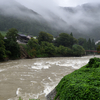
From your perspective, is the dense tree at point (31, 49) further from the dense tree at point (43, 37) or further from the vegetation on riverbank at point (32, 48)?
the dense tree at point (43, 37)

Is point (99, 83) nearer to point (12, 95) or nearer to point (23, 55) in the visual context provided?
point (12, 95)

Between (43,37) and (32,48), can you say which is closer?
(32,48)

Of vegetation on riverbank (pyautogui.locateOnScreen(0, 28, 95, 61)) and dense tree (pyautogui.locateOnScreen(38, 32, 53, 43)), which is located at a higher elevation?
dense tree (pyautogui.locateOnScreen(38, 32, 53, 43))

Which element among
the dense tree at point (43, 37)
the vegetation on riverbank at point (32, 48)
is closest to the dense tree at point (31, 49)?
the vegetation on riverbank at point (32, 48)

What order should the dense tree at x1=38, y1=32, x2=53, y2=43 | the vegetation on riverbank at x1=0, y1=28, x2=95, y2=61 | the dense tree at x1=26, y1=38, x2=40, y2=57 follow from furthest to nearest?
1. the dense tree at x1=38, y1=32, x2=53, y2=43
2. the dense tree at x1=26, y1=38, x2=40, y2=57
3. the vegetation on riverbank at x1=0, y1=28, x2=95, y2=61

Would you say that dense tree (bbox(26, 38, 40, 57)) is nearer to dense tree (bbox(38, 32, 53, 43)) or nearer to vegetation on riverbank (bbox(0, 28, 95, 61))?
Result: vegetation on riverbank (bbox(0, 28, 95, 61))

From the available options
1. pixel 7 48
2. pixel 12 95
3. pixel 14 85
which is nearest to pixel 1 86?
pixel 14 85

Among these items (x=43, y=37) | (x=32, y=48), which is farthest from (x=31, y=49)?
(x=43, y=37)

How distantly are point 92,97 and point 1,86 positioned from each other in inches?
323

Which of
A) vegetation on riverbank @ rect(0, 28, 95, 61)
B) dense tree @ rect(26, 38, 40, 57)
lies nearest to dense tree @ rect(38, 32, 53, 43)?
vegetation on riverbank @ rect(0, 28, 95, 61)

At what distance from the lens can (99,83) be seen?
501cm

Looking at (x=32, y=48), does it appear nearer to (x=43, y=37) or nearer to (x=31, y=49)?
(x=31, y=49)

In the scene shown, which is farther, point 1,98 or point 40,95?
point 40,95

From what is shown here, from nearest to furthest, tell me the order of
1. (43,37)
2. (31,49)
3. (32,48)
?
1. (31,49)
2. (32,48)
3. (43,37)
